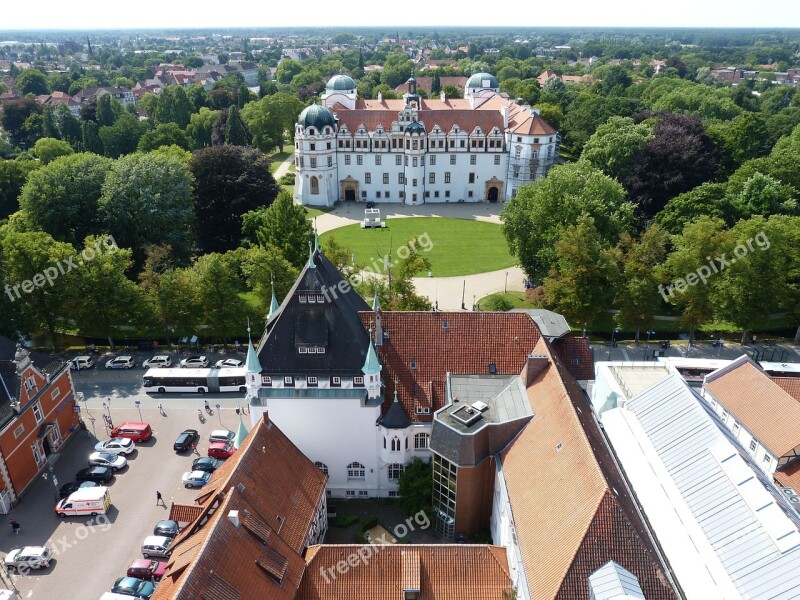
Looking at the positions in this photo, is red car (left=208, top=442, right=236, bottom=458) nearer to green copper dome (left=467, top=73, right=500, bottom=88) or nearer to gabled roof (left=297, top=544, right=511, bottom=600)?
gabled roof (left=297, top=544, right=511, bottom=600)

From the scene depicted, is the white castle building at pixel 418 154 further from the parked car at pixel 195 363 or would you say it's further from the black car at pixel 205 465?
the black car at pixel 205 465

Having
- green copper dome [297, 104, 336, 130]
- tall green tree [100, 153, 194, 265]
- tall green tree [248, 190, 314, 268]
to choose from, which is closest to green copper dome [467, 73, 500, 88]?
green copper dome [297, 104, 336, 130]

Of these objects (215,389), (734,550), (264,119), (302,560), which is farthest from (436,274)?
(264,119)

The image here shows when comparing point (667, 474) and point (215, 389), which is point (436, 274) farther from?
point (667, 474)

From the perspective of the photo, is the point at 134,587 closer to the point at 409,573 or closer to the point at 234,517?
the point at 234,517

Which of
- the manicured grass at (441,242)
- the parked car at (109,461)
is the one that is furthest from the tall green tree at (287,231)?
the parked car at (109,461)

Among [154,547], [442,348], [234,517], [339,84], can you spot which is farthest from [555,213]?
[339,84]

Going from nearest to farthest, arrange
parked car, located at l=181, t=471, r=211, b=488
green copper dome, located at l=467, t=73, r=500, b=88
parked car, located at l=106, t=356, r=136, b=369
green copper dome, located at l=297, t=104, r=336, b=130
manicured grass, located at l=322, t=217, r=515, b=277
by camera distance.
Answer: parked car, located at l=181, t=471, r=211, b=488, parked car, located at l=106, t=356, r=136, b=369, manicured grass, located at l=322, t=217, r=515, b=277, green copper dome, located at l=297, t=104, r=336, b=130, green copper dome, located at l=467, t=73, r=500, b=88
